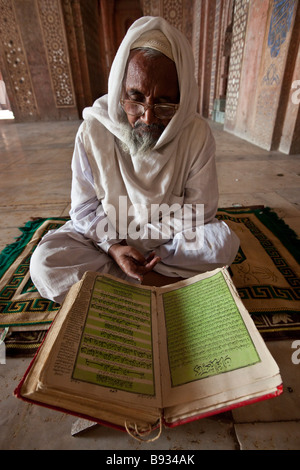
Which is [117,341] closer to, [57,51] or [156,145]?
[156,145]

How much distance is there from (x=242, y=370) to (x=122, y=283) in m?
0.35

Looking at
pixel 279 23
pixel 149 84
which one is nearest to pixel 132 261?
pixel 149 84

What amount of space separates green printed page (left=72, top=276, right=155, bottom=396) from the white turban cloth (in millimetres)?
390

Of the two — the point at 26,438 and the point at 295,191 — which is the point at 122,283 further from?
the point at 295,191

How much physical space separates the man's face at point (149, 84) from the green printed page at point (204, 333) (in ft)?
1.71

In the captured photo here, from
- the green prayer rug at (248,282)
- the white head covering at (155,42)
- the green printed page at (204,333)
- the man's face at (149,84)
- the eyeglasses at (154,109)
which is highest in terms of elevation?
the white head covering at (155,42)

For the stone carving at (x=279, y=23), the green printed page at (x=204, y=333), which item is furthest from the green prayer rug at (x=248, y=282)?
the stone carving at (x=279, y=23)

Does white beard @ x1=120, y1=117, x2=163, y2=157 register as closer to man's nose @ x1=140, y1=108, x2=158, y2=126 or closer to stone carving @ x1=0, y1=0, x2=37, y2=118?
man's nose @ x1=140, y1=108, x2=158, y2=126

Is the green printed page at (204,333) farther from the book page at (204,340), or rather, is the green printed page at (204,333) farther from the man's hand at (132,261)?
the man's hand at (132,261)

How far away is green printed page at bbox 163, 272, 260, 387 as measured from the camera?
20.0 inches

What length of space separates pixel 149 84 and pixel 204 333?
0.70 metres

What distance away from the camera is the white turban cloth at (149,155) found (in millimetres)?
869

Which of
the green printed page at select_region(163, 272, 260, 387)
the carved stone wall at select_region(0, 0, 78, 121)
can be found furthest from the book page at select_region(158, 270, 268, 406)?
the carved stone wall at select_region(0, 0, 78, 121)
